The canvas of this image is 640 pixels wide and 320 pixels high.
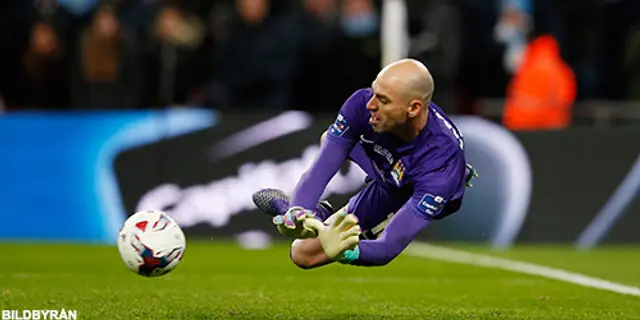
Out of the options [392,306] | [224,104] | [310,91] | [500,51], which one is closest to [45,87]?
[224,104]

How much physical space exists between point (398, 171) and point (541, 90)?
8238 millimetres

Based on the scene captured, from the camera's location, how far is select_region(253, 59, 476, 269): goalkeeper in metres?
7.33

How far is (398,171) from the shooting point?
8039mm

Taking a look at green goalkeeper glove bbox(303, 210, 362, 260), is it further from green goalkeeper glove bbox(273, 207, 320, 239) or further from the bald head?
the bald head

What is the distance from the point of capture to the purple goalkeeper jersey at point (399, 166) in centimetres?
759

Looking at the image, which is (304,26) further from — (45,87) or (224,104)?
(45,87)

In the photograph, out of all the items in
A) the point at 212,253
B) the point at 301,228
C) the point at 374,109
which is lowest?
the point at 212,253

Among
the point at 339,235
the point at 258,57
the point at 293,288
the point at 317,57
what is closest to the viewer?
the point at 339,235

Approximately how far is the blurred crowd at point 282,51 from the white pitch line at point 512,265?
2.45m

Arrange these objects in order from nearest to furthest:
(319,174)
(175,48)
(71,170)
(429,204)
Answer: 1. (429,204)
2. (319,174)
3. (71,170)
4. (175,48)

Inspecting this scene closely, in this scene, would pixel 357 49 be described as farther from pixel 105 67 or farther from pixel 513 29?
pixel 105 67

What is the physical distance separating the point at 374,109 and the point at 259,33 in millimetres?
7730

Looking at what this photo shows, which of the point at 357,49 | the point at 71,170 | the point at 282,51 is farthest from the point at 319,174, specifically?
the point at 357,49

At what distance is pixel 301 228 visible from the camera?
7285 mm
